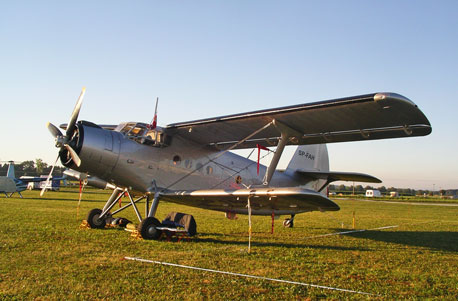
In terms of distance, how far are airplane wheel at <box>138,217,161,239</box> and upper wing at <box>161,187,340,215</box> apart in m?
0.92

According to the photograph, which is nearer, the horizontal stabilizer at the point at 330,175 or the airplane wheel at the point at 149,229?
the airplane wheel at the point at 149,229

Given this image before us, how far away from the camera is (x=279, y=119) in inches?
347

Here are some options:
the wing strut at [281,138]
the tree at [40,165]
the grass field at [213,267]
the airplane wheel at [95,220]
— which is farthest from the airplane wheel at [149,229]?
the tree at [40,165]

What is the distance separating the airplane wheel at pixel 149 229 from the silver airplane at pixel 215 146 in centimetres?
2

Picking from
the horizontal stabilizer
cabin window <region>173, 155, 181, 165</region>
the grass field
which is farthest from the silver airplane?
the grass field

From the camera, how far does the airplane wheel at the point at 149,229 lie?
8.34 m

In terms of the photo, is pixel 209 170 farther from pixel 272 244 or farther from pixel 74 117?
pixel 74 117

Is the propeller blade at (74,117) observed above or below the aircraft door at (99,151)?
above

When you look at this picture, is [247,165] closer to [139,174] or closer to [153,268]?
[139,174]

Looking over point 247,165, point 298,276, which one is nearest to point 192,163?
point 247,165

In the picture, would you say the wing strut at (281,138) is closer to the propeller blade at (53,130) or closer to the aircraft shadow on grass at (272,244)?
the aircraft shadow on grass at (272,244)

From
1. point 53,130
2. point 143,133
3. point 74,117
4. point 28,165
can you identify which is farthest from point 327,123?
point 28,165

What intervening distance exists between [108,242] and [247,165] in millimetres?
5497

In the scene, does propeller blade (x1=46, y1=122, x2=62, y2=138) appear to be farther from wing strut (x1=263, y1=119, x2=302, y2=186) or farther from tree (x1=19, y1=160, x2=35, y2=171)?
tree (x1=19, y1=160, x2=35, y2=171)
